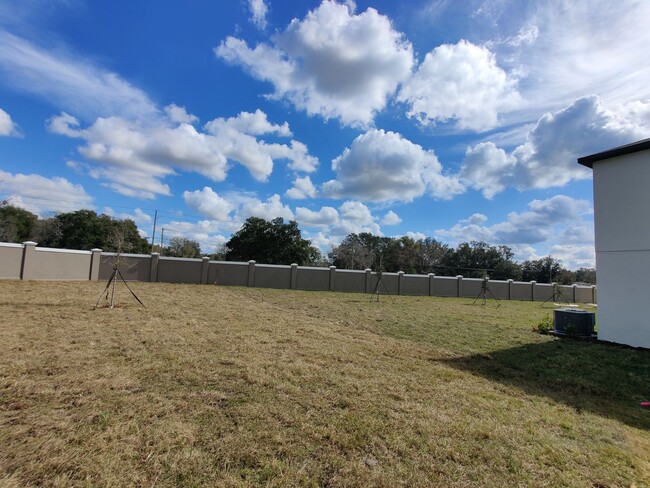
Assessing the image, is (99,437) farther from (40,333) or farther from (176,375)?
(40,333)

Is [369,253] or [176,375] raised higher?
[369,253]

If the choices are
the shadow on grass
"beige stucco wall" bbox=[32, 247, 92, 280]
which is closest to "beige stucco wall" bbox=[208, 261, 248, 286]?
"beige stucco wall" bbox=[32, 247, 92, 280]

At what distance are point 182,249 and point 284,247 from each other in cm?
2276

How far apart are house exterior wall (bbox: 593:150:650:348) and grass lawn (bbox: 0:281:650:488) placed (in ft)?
6.76

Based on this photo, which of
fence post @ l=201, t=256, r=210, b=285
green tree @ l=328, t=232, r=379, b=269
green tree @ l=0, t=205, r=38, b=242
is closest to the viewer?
fence post @ l=201, t=256, r=210, b=285

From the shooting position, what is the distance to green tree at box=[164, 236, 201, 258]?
53.3 metres

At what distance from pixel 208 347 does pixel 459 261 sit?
175 feet

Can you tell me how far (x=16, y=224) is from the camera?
127 ft

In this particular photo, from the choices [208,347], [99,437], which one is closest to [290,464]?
[99,437]

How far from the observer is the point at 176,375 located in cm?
453

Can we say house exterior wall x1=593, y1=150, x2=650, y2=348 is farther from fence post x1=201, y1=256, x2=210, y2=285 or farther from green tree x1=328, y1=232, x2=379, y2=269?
green tree x1=328, y1=232, x2=379, y2=269

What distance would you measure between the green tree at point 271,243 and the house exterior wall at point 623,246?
107ft

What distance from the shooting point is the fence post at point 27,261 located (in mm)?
16719

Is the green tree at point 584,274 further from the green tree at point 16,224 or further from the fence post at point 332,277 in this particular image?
the green tree at point 16,224
